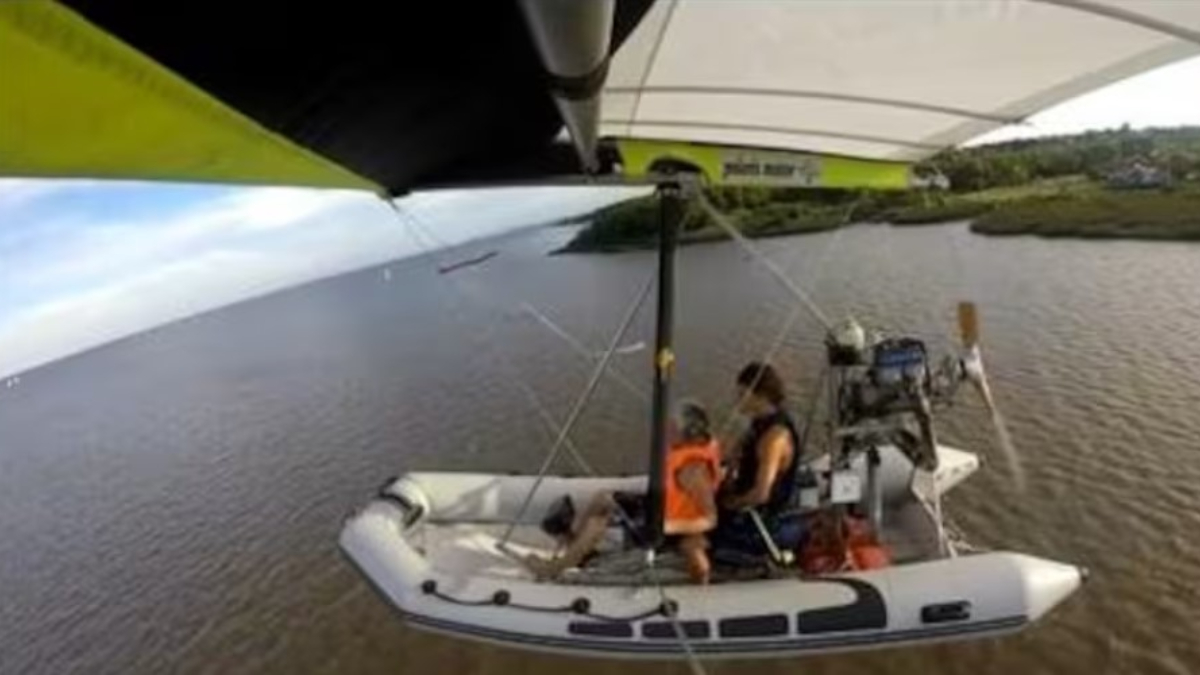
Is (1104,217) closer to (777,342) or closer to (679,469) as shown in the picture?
(777,342)

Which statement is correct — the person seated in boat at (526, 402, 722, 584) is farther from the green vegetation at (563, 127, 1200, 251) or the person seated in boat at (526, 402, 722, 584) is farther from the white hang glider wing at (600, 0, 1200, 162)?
the green vegetation at (563, 127, 1200, 251)

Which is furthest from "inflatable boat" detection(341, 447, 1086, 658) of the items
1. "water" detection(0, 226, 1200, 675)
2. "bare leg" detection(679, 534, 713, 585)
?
"water" detection(0, 226, 1200, 675)

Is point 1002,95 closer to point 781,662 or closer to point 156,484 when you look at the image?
point 781,662

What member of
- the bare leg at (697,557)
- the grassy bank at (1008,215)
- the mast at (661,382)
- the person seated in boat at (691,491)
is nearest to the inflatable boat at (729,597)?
the bare leg at (697,557)

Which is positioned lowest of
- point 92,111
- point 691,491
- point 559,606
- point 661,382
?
point 559,606

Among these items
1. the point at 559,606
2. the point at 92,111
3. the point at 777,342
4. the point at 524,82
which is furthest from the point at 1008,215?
the point at 92,111

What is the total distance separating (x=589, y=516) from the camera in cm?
670

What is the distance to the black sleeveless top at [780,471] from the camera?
607 cm

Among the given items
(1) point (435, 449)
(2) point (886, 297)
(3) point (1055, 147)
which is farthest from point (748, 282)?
(3) point (1055, 147)

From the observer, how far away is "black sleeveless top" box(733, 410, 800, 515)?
6.07m

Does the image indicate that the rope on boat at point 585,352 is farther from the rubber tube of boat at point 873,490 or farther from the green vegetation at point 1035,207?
the green vegetation at point 1035,207

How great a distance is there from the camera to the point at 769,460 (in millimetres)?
6094

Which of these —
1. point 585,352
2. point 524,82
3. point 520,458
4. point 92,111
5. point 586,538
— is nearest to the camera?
point 92,111

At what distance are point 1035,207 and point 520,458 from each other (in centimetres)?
3486
